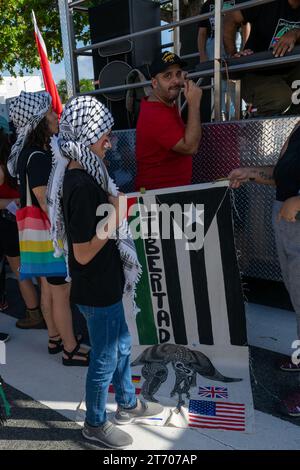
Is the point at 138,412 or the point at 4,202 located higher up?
the point at 4,202

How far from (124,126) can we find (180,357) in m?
3.64

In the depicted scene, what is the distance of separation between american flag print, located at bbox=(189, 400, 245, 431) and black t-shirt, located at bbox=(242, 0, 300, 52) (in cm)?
299

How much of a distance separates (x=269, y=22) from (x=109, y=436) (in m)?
3.79

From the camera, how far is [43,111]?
3.14 meters

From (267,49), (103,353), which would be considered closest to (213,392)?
(103,353)

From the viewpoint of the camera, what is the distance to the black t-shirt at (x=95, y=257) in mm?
2002

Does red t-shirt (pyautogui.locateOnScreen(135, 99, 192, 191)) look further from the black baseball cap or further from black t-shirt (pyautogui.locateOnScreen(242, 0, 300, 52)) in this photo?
black t-shirt (pyautogui.locateOnScreen(242, 0, 300, 52))

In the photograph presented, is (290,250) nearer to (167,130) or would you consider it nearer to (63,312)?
(167,130)

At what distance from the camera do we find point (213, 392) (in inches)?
113

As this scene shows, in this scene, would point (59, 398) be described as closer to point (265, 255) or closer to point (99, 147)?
point (99, 147)

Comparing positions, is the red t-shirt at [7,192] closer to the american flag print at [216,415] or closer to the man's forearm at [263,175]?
the man's forearm at [263,175]

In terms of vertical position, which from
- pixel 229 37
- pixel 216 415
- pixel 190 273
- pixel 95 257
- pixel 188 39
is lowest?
pixel 216 415

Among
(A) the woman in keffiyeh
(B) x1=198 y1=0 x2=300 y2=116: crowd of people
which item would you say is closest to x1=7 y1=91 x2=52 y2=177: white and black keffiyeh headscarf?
(A) the woman in keffiyeh

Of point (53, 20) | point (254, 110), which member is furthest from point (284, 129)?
point (53, 20)
